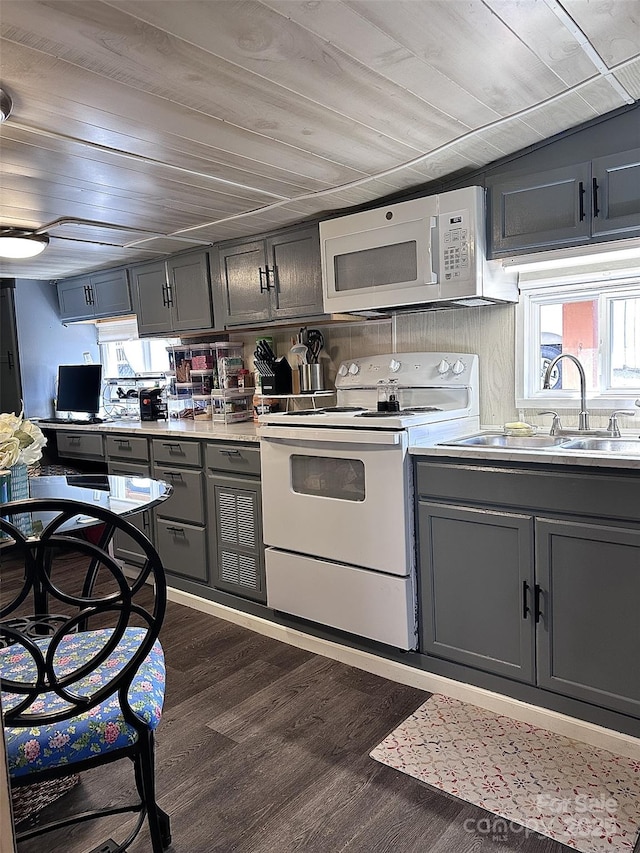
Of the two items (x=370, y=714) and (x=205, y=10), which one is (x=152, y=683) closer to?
(x=370, y=714)

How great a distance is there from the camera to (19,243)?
3080mm

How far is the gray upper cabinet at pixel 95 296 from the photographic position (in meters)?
4.18

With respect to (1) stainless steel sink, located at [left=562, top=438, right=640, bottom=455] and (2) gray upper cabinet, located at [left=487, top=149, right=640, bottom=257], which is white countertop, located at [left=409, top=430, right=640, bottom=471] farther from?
(2) gray upper cabinet, located at [left=487, top=149, right=640, bottom=257]

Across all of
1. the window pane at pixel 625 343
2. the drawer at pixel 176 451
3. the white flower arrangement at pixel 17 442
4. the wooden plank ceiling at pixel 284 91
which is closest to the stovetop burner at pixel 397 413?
the window pane at pixel 625 343

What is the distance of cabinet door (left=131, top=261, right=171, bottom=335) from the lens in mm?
3846

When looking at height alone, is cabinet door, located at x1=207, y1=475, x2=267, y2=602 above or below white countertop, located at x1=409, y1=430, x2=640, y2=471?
below

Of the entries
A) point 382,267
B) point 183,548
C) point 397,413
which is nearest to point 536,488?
point 397,413

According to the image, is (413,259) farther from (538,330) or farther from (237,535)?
(237,535)

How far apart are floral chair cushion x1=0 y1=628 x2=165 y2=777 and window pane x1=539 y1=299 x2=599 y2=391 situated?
6.29 ft

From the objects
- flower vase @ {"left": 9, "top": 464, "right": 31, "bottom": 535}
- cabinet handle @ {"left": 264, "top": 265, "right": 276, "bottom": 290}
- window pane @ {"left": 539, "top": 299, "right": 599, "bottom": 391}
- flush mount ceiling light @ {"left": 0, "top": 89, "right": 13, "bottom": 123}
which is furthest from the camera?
cabinet handle @ {"left": 264, "top": 265, "right": 276, "bottom": 290}

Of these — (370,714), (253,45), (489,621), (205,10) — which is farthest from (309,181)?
(370,714)

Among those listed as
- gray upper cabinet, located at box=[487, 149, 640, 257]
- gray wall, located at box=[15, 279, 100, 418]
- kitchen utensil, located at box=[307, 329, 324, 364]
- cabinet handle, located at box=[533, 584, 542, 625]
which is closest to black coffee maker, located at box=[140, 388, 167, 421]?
gray wall, located at box=[15, 279, 100, 418]

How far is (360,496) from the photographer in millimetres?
2469

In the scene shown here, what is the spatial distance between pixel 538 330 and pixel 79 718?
2214 millimetres
